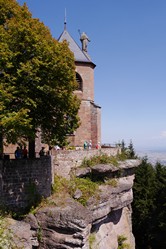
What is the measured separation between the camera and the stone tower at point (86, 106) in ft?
99.8

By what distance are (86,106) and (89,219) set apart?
1419 centimetres

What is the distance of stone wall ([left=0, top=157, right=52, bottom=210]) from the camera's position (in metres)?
16.9

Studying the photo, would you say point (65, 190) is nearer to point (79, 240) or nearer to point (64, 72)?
point (79, 240)

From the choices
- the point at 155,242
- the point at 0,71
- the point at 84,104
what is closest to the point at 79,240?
the point at 0,71

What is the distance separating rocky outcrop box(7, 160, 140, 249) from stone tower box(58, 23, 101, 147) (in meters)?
4.51

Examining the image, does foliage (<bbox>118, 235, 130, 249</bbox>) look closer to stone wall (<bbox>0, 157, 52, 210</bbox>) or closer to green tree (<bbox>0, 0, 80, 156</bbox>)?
stone wall (<bbox>0, 157, 52, 210</bbox>)

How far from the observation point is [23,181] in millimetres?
17766

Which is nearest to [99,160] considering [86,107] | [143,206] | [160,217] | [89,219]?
[86,107]

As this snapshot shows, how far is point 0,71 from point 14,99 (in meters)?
1.55

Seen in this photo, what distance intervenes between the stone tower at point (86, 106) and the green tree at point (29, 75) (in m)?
12.0

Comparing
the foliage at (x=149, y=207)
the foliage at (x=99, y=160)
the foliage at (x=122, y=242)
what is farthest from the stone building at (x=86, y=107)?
the foliage at (x=149, y=207)

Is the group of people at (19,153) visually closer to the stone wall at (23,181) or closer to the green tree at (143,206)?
the stone wall at (23,181)

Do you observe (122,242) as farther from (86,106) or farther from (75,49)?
(75,49)

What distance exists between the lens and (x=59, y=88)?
57.2 feet
